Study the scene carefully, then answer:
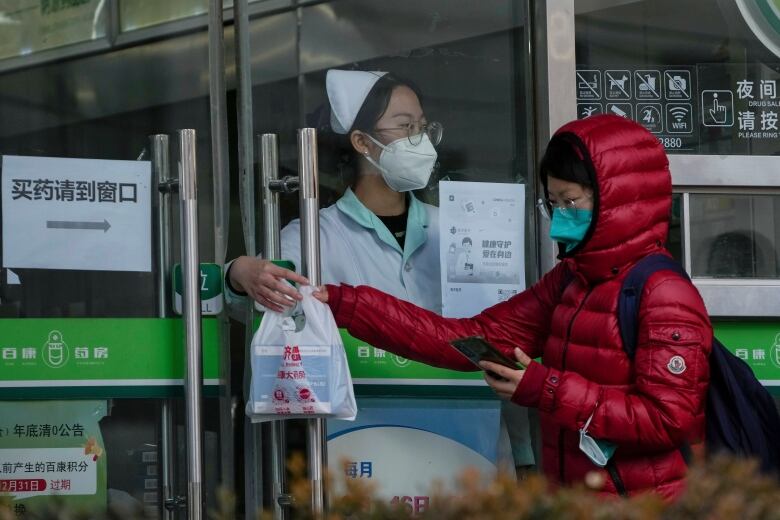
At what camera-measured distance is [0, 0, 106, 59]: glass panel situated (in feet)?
13.1

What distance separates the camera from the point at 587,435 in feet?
10.4

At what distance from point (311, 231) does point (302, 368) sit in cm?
44

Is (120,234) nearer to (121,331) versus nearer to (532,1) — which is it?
(121,331)

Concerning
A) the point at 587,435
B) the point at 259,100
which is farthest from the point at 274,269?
the point at 587,435

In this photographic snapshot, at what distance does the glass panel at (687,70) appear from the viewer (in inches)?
174

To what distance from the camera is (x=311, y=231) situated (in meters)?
3.88

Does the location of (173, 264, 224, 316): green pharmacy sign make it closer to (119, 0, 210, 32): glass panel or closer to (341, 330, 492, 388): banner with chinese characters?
(341, 330, 492, 388): banner with chinese characters

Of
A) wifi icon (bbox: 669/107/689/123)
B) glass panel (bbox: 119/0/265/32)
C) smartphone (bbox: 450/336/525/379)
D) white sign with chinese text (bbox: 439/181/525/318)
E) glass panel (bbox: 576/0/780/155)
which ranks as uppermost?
glass panel (bbox: 119/0/265/32)

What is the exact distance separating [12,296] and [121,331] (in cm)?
35

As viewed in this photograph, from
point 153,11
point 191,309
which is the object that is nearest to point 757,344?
point 191,309

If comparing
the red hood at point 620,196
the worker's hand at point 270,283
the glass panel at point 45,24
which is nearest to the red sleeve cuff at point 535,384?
the red hood at point 620,196

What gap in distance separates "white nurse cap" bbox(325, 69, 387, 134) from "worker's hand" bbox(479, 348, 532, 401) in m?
1.22

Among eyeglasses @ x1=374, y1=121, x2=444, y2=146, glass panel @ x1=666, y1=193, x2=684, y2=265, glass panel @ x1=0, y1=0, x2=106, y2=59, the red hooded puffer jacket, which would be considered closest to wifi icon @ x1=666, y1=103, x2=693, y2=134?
glass panel @ x1=666, y1=193, x2=684, y2=265

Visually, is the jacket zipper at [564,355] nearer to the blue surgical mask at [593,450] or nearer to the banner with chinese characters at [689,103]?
the blue surgical mask at [593,450]
